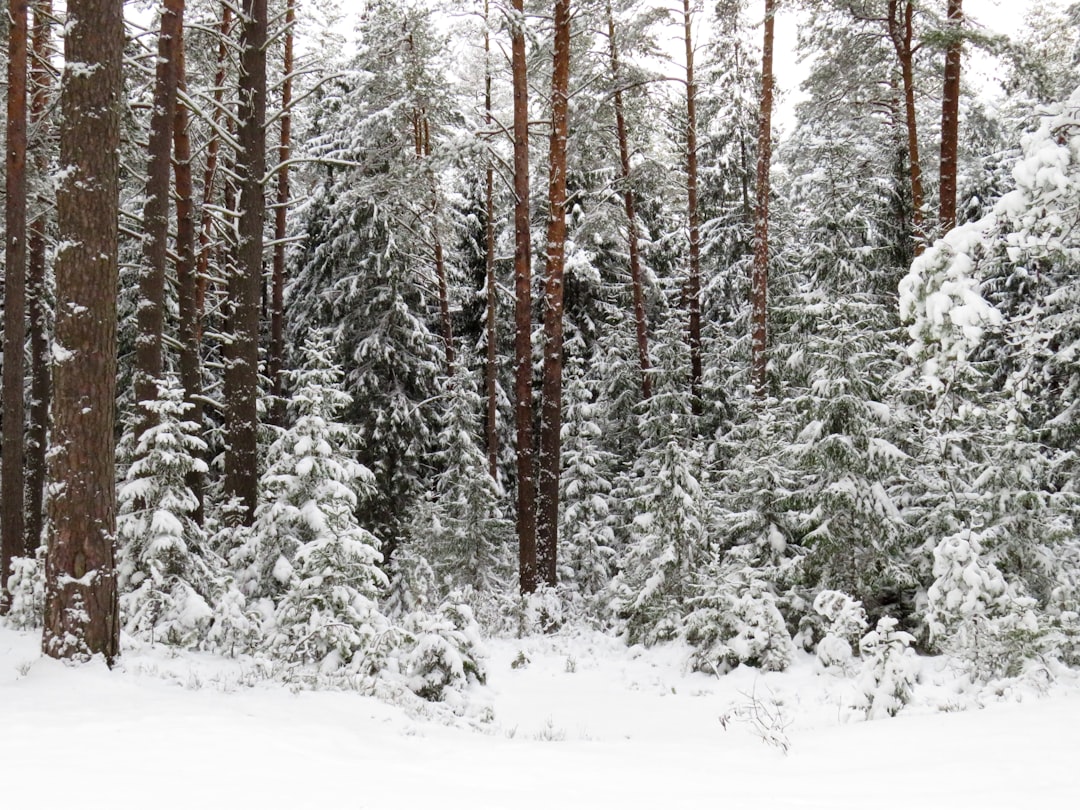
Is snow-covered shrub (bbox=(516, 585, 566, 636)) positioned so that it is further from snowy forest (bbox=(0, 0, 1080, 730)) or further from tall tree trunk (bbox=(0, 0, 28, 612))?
tall tree trunk (bbox=(0, 0, 28, 612))

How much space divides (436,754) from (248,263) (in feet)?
26.1

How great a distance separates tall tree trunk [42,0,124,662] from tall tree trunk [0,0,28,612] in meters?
6.69

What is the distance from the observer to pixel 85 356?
6.47 m

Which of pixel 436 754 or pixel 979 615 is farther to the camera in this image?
pixel 979 615

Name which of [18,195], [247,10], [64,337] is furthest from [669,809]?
[18,195]

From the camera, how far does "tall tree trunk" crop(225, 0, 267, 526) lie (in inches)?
422

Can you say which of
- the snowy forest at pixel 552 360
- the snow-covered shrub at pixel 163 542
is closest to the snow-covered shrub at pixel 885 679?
the snowy forest at pixel 552 360

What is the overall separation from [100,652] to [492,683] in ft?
15.7

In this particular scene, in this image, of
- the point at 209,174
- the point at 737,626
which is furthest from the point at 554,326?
the point at 209,174

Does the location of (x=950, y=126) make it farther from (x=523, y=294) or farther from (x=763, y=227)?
(x=523, y=294)

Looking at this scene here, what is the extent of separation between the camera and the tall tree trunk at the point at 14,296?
11750 millimetres

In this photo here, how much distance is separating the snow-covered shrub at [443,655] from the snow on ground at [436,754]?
2.37ft

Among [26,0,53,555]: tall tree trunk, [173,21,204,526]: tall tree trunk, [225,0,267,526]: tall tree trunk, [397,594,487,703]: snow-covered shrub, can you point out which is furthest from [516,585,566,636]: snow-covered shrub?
[26,0,53,555]: tall tree trunk

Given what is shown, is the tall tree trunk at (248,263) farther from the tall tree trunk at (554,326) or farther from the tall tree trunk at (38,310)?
the tall tree trunk at (38,310)
